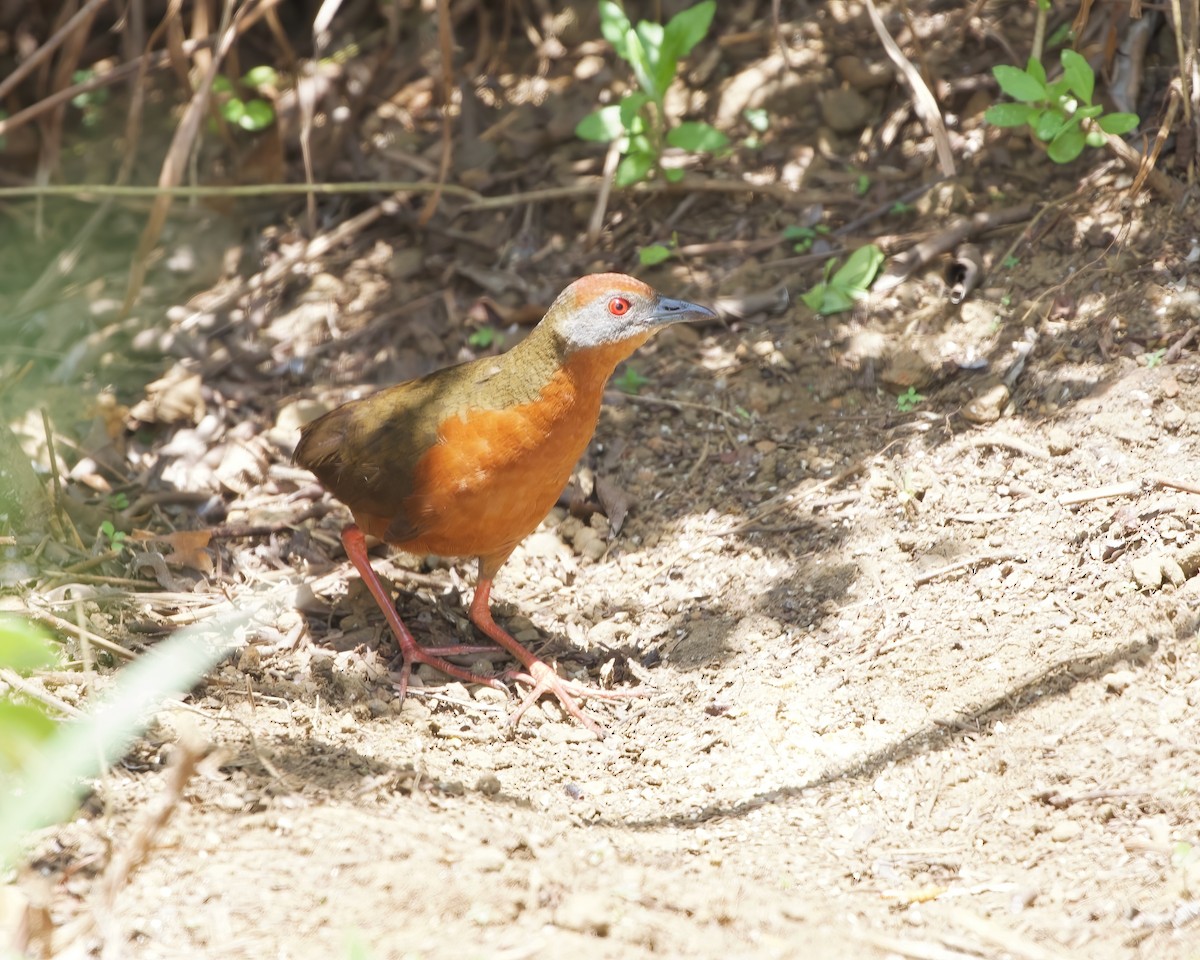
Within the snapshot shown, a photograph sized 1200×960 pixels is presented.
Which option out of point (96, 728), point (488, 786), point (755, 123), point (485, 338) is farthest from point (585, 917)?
point (755, 123)

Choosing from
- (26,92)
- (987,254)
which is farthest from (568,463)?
(26,92)

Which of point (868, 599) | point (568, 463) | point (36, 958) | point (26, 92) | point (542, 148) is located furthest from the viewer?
point (26, 92)

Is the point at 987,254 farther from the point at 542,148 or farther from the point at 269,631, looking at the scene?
the point at 269,631

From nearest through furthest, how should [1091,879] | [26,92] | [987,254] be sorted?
[1091,879], [987,254], [26,92]

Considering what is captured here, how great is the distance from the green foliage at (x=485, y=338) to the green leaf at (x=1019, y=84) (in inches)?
110

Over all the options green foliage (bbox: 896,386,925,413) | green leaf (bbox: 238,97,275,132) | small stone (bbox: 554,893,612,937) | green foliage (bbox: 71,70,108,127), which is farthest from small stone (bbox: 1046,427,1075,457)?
green foliage (bbox: 71,70,108,127)

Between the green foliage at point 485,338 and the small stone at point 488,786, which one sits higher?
the small stone at point 488,786

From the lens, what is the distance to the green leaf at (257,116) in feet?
23.1

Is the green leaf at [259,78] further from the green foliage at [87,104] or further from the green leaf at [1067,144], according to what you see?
the green leaf at [1067,144]

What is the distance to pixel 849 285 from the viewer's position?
5820mm

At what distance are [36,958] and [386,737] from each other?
1.60 meters

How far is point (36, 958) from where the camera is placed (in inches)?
107

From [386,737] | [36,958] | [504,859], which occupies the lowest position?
[386,737]

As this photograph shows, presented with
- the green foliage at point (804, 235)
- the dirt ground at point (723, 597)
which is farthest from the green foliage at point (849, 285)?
the green foliage at point (804, 235)
